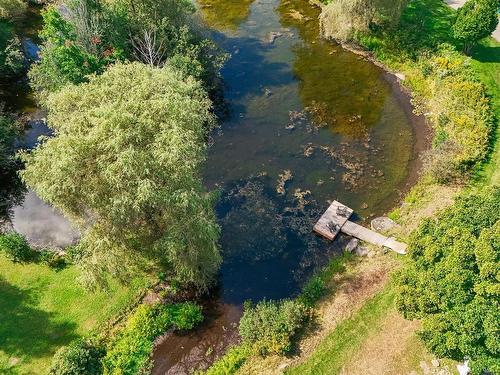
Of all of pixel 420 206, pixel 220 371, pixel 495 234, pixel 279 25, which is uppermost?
pixel 495 234

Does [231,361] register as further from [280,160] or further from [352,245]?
[280,160]

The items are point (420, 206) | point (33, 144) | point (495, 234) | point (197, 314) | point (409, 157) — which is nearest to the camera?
point (495, 234)

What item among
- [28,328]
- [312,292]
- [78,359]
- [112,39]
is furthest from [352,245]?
[112,39]

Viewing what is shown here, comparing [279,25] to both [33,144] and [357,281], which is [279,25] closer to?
[33,144]

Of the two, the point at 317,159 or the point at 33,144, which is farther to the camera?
the point at 33,144

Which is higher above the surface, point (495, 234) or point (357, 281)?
point (495, 234)

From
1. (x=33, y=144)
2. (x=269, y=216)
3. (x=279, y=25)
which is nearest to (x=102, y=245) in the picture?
(x=269, y=216)

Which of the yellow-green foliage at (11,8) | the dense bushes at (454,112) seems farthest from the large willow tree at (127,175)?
the yellow-green foliage at (11,8)

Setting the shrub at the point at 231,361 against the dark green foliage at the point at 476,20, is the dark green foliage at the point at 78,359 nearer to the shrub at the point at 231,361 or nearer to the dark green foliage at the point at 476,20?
the shrub at the point at 231,361
